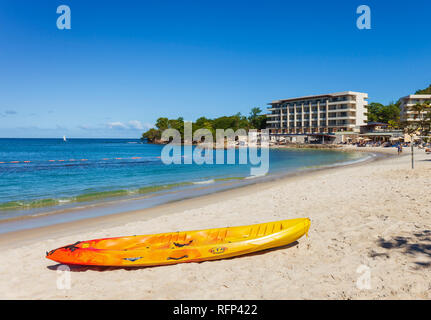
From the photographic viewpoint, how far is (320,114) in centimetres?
10288

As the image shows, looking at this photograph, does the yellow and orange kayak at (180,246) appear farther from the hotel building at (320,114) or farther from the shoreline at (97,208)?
the hotel building at (320,114)

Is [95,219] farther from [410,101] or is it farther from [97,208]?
[410,101]

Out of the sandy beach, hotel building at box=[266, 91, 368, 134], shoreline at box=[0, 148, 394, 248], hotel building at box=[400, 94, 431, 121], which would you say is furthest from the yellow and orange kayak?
hotel building at box=[400, 94, 431, 121]

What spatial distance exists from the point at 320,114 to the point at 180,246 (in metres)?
105

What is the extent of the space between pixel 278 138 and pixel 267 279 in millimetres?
110641

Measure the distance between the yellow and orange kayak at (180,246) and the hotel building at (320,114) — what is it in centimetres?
9621

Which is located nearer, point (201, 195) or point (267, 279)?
point (267, 279)

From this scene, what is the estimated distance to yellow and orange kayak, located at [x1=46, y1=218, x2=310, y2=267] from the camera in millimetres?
6305

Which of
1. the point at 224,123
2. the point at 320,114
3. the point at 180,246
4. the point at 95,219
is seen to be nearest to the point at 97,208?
the point at 95,219

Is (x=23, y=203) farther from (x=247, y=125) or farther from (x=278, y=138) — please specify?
(x=247, y=125)

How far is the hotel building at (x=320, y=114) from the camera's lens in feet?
313

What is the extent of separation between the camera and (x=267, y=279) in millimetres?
5633

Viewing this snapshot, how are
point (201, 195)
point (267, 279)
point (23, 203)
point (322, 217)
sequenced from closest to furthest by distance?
point (267, 279)
point (322, 217)
point (23, 203)
point (201, 195)
